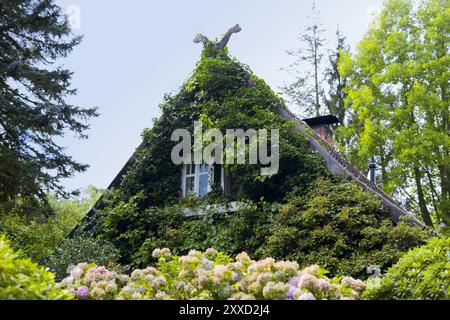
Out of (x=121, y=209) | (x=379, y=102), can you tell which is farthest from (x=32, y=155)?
(x=379, y=102)

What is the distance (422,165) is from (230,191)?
9.66 m

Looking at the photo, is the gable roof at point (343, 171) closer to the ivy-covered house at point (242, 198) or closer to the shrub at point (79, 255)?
the ivy-covered house at point (242, 198)

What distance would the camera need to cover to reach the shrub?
377 inches

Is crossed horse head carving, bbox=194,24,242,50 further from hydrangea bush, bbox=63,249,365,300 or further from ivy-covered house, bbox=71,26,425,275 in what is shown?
hydrangea bush, bbox=63,249,365,300

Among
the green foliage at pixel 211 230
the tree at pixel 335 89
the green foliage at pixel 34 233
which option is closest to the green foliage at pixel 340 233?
the green foliage at pixel 211 230

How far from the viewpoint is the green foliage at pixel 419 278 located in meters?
4.41

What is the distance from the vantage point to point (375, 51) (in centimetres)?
1788

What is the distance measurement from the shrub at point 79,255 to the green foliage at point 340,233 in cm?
342

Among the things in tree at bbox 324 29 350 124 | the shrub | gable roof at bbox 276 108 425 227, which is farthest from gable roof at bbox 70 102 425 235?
tree at bbox 324 29 350 124

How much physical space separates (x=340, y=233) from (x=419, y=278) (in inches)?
143

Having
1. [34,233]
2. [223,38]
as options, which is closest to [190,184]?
[223,38]

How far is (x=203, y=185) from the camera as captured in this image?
1114cm

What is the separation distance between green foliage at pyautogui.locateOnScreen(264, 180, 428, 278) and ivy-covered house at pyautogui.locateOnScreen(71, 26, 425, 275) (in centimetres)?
2

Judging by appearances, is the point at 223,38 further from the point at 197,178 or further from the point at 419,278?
the point at 419,278
